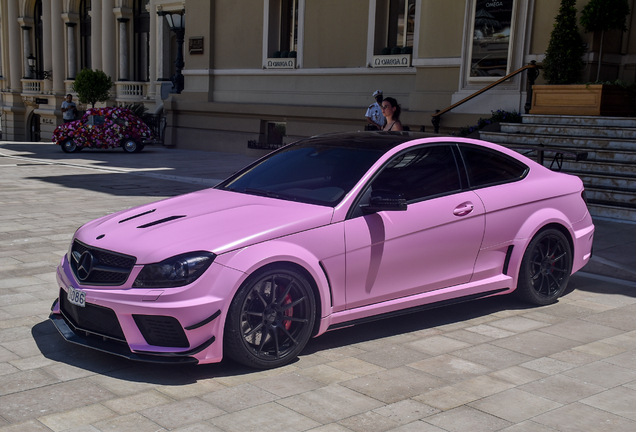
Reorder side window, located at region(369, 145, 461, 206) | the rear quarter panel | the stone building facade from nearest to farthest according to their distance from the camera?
side window, located at region(369, 145, 461, 206)
the rear quarter panel
the stone building facade

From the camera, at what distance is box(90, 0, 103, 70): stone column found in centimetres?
3588

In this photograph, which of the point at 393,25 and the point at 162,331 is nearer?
the point at 162,331

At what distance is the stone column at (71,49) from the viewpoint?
39.9 m

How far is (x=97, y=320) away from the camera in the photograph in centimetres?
446

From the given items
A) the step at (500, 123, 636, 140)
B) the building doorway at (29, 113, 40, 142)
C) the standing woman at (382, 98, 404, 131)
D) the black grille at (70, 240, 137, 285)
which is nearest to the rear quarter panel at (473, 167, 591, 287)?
the black grille at (70, 240, 137, 285)

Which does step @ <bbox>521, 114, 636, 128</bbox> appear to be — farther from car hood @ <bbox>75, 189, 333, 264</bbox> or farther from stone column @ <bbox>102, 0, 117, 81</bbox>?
stone column @ <bbox>102, 0, 117, 81</bbox>

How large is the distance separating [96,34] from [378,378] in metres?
35.1

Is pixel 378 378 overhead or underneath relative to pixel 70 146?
overhead

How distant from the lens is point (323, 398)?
4141 mm

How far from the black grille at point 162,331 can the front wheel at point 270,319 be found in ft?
0.94

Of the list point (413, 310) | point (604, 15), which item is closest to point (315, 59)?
point (604, 15)

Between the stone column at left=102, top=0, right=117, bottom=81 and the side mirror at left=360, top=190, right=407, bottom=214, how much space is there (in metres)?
32.3

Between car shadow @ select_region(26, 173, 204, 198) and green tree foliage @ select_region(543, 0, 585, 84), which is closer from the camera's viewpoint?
car shadow @ select_region(26, 173, 204, 198)

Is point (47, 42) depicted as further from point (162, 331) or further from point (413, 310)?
Answer: point (162, 331)
